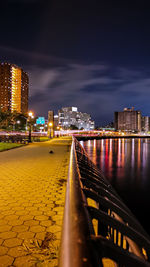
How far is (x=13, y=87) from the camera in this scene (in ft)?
527

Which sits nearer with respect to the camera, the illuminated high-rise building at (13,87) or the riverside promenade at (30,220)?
the riverside promenade at (30,220)

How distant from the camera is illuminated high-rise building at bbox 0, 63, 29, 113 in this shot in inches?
6053

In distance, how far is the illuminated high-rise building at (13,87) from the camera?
6053 inches

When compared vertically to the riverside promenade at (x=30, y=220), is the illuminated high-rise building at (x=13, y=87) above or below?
above

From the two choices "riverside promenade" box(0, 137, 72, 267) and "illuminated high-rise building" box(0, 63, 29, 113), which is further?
"illuminated high-rise building" box(0, 63, 29, 113)

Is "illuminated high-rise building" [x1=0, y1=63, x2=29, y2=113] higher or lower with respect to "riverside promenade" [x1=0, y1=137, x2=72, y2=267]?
higher

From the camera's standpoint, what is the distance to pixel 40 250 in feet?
8.95

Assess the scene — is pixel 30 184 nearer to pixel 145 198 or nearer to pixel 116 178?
pixel 145 198

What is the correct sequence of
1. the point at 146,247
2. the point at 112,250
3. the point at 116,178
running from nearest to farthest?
the point at 112,250, the point at 146,247, the point at 116,178

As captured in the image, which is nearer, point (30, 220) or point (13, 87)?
point (30, 220)

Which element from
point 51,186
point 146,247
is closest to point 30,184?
point 51,186

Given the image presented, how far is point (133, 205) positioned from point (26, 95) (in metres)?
180

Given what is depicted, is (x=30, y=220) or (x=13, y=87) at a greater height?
(x=13, y=87)

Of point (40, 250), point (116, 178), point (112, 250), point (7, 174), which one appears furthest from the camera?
point (116, 178)
